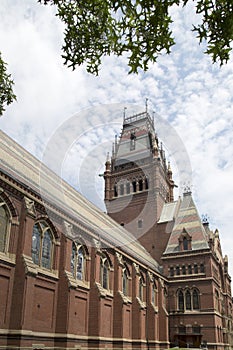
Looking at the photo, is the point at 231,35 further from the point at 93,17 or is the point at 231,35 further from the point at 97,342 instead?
the point at 97,342

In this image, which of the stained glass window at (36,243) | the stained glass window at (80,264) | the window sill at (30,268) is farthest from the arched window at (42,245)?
the stained glass window at (80,264)

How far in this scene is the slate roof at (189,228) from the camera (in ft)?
162

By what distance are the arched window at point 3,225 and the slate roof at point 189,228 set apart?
107 ft

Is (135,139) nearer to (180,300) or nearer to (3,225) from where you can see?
Answer: (180,300)

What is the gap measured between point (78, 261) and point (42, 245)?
5.15 metres

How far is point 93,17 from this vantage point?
26.6 feet

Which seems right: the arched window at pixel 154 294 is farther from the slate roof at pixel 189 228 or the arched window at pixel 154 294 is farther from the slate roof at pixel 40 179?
the slate roof at pixel 189 228

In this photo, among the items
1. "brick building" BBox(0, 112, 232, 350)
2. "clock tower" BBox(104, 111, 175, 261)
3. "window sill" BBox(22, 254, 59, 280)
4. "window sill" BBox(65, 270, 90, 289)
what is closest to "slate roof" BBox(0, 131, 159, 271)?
"brick building" BBox(0, 112, 232, 350)

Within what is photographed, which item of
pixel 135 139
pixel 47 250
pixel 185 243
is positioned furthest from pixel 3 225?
pixel 135 139

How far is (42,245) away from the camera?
25047mm

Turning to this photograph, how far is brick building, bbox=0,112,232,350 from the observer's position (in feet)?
72.7

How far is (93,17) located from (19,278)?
56.5ft

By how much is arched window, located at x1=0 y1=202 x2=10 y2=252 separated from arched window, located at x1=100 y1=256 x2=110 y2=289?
41.3 ft

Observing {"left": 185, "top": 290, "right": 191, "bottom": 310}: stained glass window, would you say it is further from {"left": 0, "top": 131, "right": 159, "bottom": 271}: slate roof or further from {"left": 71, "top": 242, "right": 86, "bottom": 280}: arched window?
{"left": 71, "top": 242, "right": 86, "bottom": 280}: arched window
